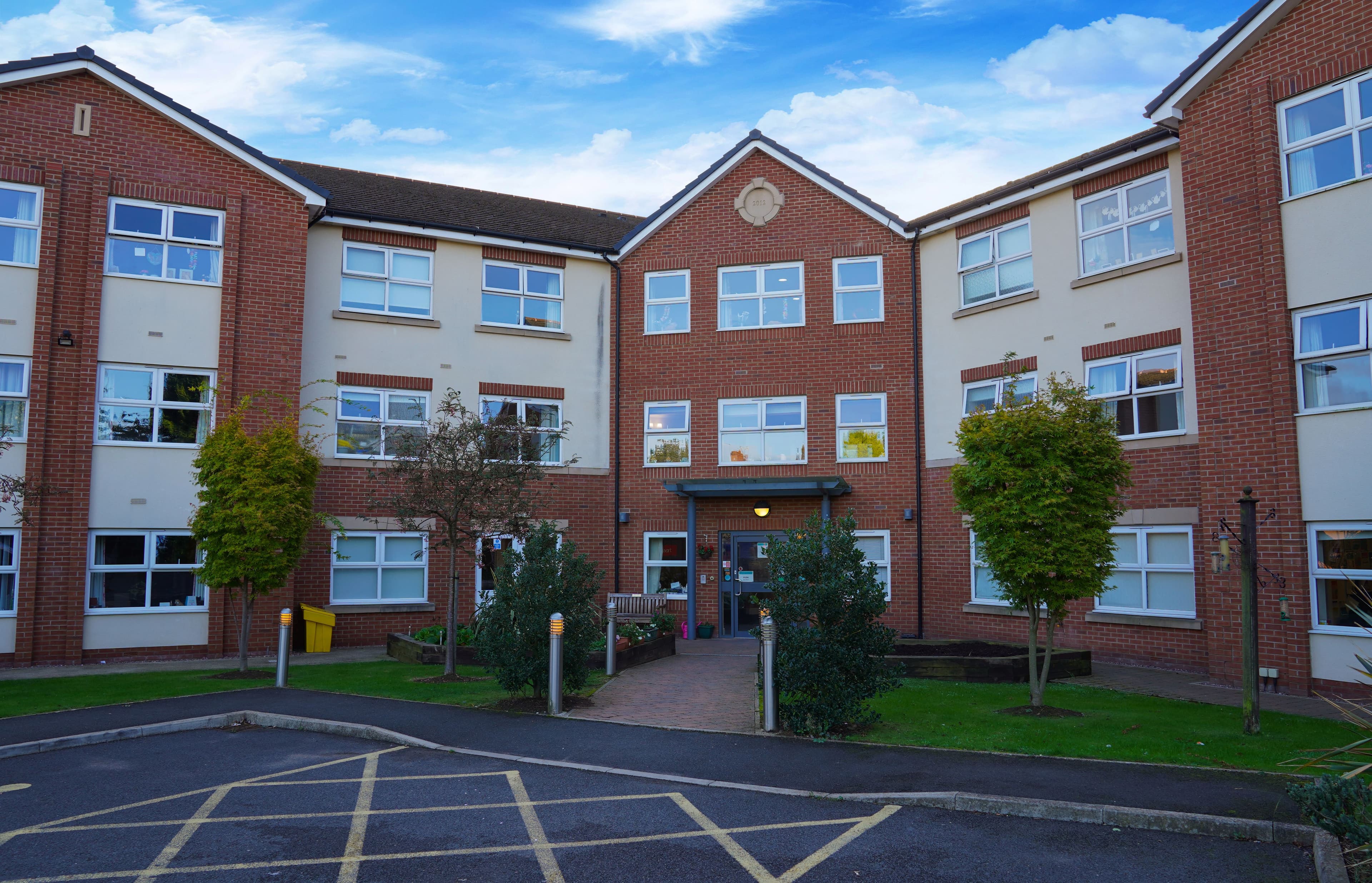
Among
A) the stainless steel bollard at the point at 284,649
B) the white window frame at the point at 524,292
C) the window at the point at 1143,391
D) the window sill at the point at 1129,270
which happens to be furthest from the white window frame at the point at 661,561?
the window sill at the point at 1129,270

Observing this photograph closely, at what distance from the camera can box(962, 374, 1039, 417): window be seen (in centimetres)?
1745

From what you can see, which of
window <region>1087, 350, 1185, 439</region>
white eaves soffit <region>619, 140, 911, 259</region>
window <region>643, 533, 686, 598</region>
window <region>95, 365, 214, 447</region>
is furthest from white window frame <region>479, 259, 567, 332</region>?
window <region>1087, 350, 1185, 439</region>

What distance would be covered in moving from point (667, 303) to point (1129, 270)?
9846mm

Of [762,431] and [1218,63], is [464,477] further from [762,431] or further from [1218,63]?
[1218,63]

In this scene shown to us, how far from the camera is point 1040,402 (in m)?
11.6

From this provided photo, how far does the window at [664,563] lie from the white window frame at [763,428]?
2.08 meters

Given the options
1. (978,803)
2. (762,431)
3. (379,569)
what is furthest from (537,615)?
(762,431)

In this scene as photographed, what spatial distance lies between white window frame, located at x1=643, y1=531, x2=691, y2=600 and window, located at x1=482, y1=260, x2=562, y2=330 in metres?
5.17

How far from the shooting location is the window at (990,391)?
1745cm

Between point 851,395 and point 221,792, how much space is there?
1509 cm

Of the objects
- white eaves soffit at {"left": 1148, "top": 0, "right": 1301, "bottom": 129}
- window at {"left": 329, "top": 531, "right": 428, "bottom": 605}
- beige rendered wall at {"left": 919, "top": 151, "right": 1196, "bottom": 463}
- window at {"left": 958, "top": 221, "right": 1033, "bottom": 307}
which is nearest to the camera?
white eaves soffit at {"left": 1148, "top": 0, "right": 1301, "bottom": 129}

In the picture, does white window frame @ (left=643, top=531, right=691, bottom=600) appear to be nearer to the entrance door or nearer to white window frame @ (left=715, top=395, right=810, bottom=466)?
the entrance door

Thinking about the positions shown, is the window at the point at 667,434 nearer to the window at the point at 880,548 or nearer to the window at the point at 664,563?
the window at the point at 664,563

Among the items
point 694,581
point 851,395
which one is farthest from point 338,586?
point 851,395
